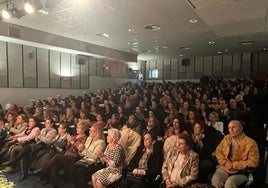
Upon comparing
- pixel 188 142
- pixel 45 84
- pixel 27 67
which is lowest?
pixel 188 142

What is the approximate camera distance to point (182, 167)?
117 inches

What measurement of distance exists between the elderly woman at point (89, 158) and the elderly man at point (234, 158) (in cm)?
177

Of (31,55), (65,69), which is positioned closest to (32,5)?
(31,55)

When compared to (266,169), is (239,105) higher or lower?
higher

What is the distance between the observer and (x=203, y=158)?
10.9 feet

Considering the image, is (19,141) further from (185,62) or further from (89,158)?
(185,62)

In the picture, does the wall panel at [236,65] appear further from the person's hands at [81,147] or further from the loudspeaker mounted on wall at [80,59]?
the person's hands at [81,147]

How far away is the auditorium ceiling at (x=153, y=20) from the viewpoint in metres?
5.72

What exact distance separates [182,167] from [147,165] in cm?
56

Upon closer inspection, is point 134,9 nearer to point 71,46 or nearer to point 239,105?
point 239,105

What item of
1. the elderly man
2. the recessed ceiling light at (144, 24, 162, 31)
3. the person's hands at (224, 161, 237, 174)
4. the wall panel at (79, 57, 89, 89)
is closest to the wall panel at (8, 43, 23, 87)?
the wall panel at (79, 57, 89, 89)

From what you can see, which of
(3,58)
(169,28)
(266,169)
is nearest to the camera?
(266,169)

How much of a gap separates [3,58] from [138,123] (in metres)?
6.90

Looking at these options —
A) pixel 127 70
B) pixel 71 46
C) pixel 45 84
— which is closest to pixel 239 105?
pixel 71 46
